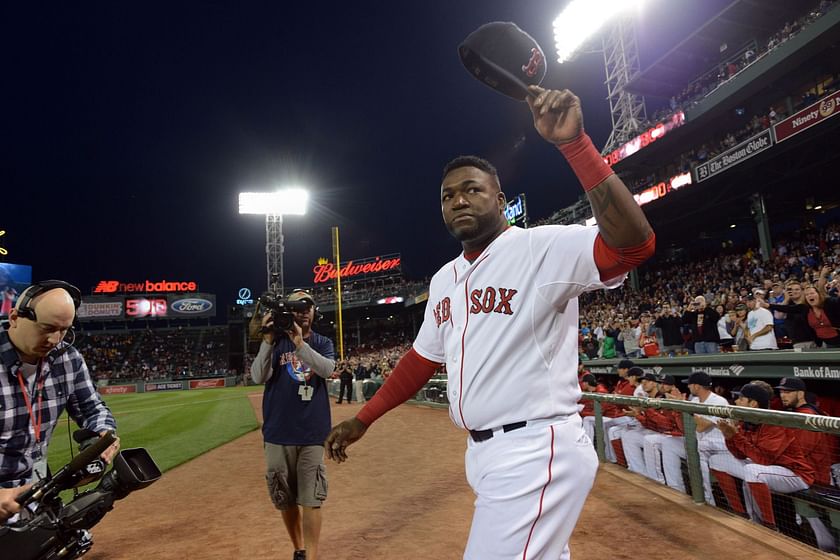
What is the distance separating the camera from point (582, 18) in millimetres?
28250

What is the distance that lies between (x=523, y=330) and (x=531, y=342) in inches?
1.9

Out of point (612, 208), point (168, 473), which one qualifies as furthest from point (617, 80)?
point (612, 208)

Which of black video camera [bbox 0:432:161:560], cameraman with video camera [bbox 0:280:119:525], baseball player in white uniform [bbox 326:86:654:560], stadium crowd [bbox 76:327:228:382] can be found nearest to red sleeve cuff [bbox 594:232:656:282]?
baseball player in white uniform [bbox 326:86:654:560]

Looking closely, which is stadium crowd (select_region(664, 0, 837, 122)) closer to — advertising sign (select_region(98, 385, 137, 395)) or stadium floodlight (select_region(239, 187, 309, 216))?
stadium floodlight (select_region(239, 187, 309, 216))

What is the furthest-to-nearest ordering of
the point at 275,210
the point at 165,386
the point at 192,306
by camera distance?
1. the point at 192,306
2. the point at 165,386
3. the point at 275,210

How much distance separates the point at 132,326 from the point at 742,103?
63.2m

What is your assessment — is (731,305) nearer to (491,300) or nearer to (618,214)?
(491,300)

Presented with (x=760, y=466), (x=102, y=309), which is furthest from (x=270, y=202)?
(x=102, y=309)

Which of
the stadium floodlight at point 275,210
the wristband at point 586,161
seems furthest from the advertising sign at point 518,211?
the wristband at point 586,161

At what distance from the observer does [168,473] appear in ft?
26.1

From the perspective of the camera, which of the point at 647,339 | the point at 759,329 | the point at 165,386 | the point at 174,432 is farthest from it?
the point at 165,386

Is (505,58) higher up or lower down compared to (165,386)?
higher up

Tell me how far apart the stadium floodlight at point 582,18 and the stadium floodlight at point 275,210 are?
1784cm

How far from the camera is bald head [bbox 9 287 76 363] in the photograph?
2.40 meters
